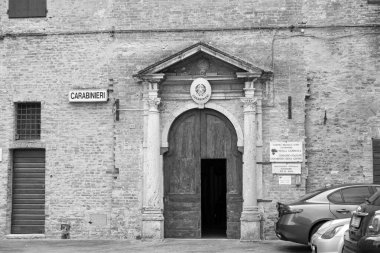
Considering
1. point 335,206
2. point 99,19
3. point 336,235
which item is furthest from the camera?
point 99,19

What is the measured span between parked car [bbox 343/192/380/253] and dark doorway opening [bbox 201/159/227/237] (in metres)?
10.3

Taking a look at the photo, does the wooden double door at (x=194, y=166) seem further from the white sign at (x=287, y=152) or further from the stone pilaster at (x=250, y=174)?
the white sign at (x=287, y=152)

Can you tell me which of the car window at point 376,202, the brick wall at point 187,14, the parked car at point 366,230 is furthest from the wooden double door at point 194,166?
the car window at point 376,202

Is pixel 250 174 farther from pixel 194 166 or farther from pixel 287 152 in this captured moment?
pixel 194 166

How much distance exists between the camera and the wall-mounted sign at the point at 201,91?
17.5 m

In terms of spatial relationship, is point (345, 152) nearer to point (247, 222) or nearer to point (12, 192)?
point (247, 222)

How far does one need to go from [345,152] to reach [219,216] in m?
5.60

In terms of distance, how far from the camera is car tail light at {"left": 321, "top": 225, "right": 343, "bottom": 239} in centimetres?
1198

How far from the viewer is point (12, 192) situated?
59.5 feet

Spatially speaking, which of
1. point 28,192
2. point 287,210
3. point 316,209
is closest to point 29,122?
point 28,192

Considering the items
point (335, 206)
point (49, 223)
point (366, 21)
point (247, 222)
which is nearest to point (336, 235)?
point (335, 206)

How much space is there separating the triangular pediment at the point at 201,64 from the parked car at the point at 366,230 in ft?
25.2

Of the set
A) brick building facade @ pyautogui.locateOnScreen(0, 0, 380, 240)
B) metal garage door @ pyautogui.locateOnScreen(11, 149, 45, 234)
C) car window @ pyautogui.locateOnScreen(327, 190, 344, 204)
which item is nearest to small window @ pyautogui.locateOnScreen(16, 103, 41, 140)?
brick building facade @ pyautogui.locateOnScreen(0, 0, 380, 240)

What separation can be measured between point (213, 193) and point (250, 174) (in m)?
5.24
